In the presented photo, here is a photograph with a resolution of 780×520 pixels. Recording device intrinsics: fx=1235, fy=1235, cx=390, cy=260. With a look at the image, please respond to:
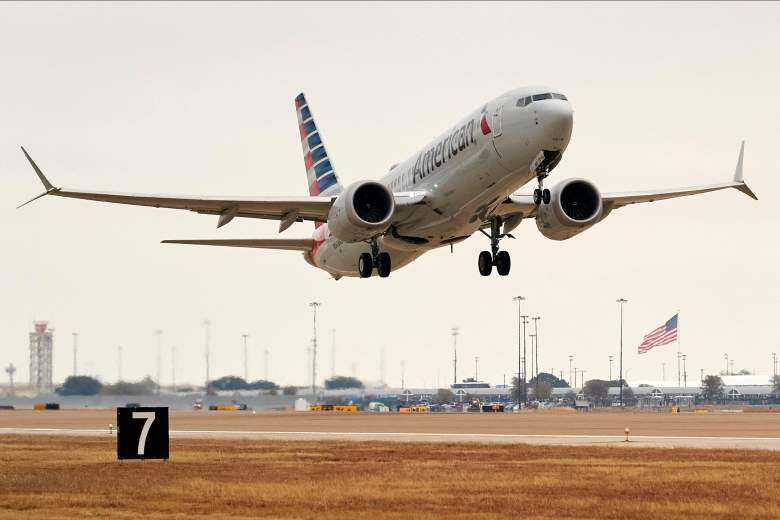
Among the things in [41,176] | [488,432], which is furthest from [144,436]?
[488,432]

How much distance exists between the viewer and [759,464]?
116 ft

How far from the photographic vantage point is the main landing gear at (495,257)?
53906mm

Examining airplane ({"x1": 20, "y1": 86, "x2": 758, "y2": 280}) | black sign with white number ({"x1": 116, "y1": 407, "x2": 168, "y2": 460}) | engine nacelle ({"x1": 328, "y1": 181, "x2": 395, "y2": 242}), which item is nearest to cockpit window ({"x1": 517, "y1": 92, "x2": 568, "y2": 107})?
airplane ({"x1": 20, "y1": 86, "x2": 758, "y2": 280})

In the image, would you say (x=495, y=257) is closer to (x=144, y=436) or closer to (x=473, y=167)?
(x=473, y=167)

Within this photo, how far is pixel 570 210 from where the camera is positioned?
4941 cm

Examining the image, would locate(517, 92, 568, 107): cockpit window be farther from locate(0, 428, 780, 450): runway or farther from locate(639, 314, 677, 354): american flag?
locate(639, 314, 677, 354): american flag

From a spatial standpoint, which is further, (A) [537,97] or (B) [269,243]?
(B) [269,243]

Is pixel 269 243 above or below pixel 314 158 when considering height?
below

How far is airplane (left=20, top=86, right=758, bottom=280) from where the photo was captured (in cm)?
4309

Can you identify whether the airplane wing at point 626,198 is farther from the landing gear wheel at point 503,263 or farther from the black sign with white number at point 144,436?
the black sign with white number at point 144,436

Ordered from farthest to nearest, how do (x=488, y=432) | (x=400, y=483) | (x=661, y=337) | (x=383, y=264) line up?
(x=661, y=337)
(x=488, y=432)
(x=383, y=264)
(x=400, y=483)

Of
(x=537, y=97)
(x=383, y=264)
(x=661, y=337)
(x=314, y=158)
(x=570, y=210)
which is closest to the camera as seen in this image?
(x=537, y=97)

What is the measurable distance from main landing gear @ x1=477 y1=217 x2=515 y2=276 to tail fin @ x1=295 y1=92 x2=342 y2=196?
15.8 meters

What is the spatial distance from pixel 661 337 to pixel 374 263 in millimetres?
90402
